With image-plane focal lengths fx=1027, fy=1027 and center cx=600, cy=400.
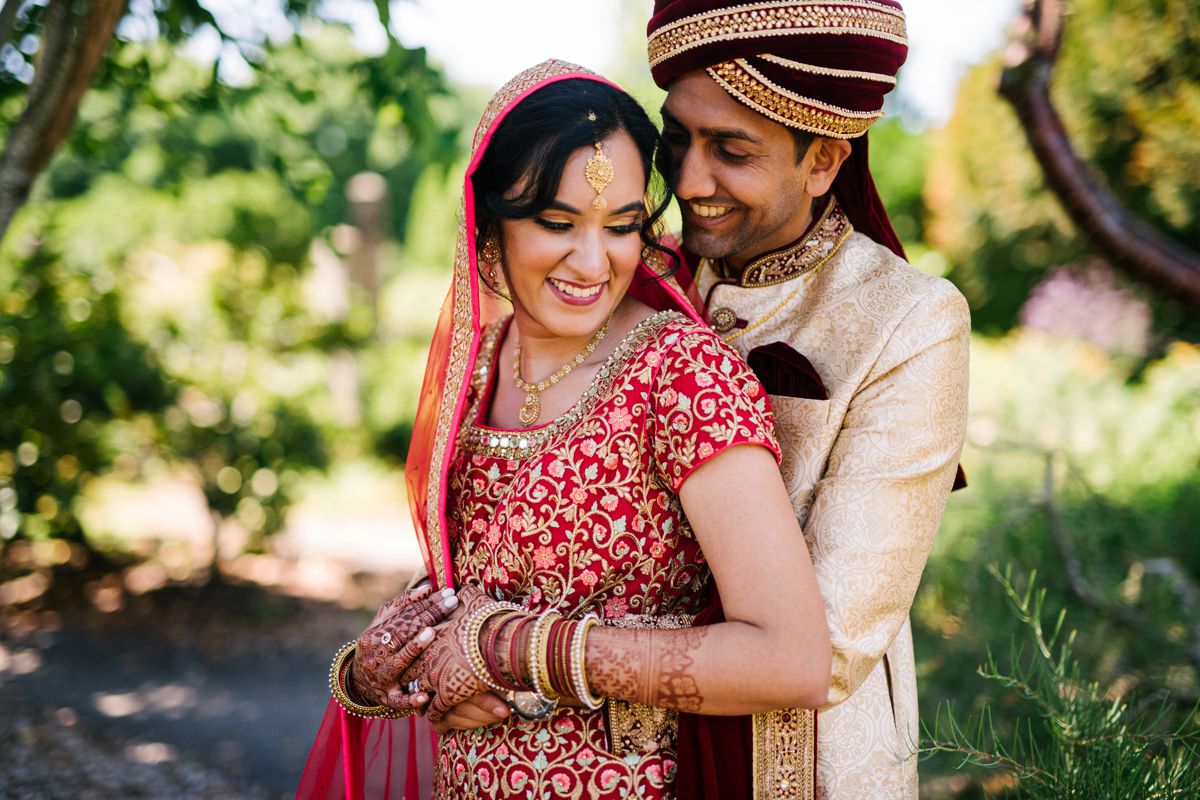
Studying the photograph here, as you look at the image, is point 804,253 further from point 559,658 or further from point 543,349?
point 559,658

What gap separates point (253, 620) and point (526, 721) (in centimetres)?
529

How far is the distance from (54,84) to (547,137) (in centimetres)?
185

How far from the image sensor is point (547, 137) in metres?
1.89

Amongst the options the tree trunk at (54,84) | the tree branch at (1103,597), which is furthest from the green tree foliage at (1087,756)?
the tree trunk at (54,84)

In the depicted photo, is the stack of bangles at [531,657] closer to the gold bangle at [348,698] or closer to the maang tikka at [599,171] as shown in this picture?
the gold bangle at [348,698]

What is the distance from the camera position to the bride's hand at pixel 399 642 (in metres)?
1.98

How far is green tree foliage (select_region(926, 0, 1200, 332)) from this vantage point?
22.6ft

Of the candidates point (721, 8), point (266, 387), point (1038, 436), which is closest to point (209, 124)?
point (266, 387)

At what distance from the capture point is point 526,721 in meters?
1.92

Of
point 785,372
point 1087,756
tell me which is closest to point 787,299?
point 785,372

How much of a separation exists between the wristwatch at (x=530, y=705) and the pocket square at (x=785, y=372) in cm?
75

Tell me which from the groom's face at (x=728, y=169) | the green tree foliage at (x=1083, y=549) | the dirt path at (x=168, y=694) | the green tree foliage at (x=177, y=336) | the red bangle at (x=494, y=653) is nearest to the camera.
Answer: the red bangle at (x=494, y=653)

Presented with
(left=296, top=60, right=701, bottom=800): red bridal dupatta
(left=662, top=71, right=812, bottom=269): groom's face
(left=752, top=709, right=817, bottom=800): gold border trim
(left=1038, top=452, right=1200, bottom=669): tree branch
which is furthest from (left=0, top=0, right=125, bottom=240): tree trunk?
(left=1038, top=452, right=1200, bottom=669): tree branch

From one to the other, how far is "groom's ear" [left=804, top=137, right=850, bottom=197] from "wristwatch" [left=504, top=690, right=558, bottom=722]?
124 cm
